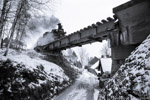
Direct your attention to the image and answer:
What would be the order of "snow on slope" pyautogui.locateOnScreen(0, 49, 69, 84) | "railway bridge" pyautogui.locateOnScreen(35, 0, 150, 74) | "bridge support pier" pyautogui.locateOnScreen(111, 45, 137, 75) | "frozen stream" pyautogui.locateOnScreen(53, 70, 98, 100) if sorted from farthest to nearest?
"snow on slope" pyautogui.locateOnScreen(0, 49, 69, 84)
"frozen stream" pyautogui.locateOnScreen(53, 70, 98, 100)
"bridge support pier" pyautogui.locateOnScreen(111, 45, 137, 75)
"railway bridge" pyautogui.locateOnScreen(35, 0, 150, 74)

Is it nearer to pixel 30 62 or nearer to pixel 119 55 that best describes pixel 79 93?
pixel 119 55

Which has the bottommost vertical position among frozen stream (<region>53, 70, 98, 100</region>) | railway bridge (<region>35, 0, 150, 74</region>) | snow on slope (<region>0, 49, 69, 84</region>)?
frozen stream (<region>53, 70, 98, 100</region>)

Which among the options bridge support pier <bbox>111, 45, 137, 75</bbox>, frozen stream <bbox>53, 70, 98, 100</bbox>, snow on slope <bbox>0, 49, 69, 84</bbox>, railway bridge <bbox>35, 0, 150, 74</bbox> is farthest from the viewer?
snow on slope <bbox>0, 49, 69, 84</bbox>

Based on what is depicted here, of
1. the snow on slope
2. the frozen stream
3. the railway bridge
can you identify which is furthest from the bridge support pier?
the snow on slope

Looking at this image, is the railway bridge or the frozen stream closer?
the railway bridge

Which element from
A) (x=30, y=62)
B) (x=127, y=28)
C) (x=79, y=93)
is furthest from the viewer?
(x=30, y=62)

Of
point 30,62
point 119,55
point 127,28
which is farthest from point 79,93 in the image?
point 127,28

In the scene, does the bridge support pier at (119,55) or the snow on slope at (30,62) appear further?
the snow on slope at (30,62)

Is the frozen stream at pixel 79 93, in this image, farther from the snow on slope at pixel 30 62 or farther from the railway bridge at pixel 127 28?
the railway bridge at pixel 127 28

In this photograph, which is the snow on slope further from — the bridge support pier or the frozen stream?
the bridge support pier

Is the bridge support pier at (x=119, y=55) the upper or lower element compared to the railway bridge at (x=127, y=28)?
lower

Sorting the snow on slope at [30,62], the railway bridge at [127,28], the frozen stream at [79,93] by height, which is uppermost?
the railway bridge at [127,28]

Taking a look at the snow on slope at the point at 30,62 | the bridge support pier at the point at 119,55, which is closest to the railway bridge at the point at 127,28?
the bridge support pier at the point at 119,55

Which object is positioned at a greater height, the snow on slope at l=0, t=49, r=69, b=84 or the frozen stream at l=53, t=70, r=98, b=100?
the snow on slope at l=0, t=49, r=69, b=84
